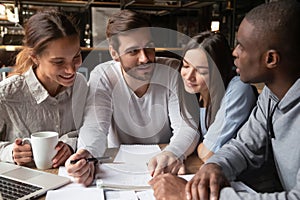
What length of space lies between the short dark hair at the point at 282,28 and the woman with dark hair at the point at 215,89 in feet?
0.90

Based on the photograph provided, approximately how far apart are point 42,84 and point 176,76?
1.79ft

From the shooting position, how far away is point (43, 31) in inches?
41.6

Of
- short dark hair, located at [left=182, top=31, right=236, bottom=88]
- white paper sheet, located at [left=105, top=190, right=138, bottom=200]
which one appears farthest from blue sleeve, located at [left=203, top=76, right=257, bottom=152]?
white paper sheet, located at [left=105, top=190, right=138, bottom=200]

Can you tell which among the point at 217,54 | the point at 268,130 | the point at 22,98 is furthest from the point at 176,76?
the point at 22,98

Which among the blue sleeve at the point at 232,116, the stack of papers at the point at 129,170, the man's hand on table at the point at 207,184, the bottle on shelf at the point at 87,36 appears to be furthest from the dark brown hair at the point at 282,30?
the bottle on shelf at the point at 87,36

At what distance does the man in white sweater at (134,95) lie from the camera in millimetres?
1121

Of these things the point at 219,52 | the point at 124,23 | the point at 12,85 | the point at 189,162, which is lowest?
the point at 189,162

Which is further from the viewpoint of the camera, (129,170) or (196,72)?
(196,72)

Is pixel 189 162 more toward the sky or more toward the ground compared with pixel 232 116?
more toward the ground

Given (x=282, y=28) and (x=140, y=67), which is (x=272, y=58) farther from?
(x=140, y=67)

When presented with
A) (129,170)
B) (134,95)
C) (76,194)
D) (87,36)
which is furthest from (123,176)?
(87,36)

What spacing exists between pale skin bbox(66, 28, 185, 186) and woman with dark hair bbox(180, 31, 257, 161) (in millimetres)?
150

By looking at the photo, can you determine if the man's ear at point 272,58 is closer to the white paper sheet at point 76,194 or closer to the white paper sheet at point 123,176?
the white paper sheet at point 123,176

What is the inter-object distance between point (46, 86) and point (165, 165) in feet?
1.82
